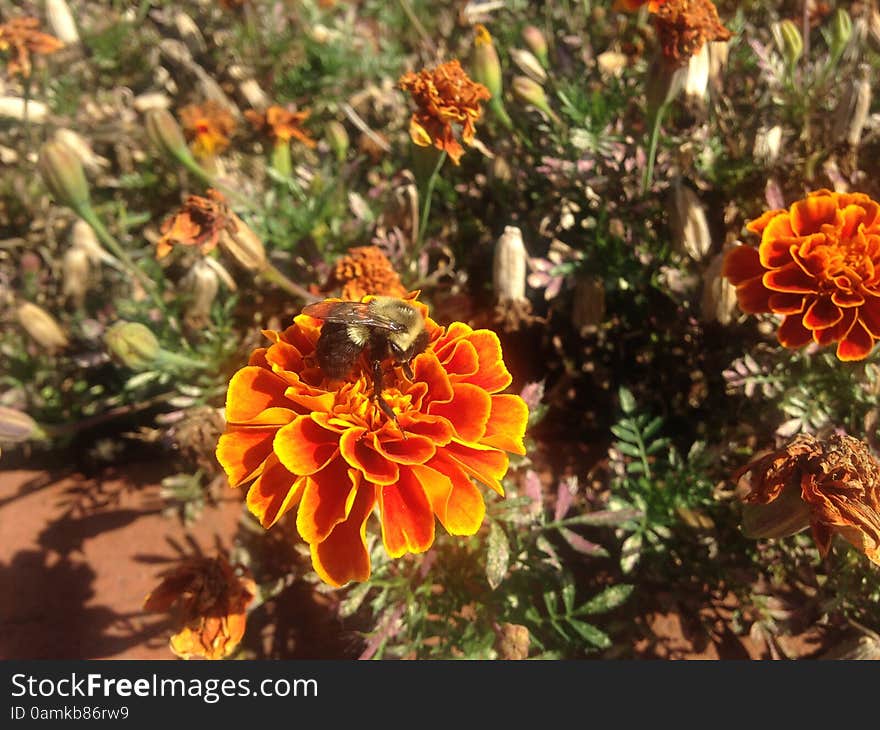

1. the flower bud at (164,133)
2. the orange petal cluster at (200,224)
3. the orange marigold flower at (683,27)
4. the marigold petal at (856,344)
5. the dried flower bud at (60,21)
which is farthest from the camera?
the dried flower bud at (60,21)

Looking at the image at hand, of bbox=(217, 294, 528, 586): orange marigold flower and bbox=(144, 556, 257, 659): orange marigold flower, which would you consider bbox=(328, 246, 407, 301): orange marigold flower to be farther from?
bbox=(144, 556, 257, 659): orange marigold flower

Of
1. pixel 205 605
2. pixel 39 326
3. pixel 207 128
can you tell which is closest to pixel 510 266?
pixel 205 605

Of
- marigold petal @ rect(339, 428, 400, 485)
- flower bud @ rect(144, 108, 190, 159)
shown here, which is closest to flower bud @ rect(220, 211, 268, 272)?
flower bud @ rect(144, 108, 190, 159)

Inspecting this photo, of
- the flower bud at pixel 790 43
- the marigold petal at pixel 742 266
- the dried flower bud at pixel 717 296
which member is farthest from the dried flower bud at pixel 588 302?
the flower bud at pixel 790 43

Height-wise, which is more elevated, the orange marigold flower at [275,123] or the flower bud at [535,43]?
the flower bud at [535,43]

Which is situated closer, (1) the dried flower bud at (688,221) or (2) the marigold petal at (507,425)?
(2) the marigold petal at (507,425)

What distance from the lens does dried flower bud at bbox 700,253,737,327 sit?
5.41 ft

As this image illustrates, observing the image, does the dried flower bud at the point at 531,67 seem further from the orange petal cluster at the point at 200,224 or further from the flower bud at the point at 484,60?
the orange petal cluster at the point at 200,224

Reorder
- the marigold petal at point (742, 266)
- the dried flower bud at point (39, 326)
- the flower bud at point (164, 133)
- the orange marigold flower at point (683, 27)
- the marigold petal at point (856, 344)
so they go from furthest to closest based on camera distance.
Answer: the dried flower bud at point (39, 326) < the flower bud at point (164, 133) < the orange marigold flower at point (683, 27) < the marigold petal at point (742, 266) < the marigold petal at point (856, 344)

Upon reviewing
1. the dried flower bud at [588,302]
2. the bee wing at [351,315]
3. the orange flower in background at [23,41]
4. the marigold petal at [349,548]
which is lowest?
the dried flower bud at [588,302]

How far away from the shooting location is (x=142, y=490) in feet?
6.81

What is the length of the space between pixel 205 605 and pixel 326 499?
0.68 meters

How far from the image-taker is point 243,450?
1046 mm

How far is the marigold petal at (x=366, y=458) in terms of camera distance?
0.94 m
